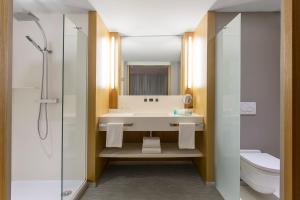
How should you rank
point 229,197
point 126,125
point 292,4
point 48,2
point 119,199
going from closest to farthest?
point 292,4 < point 229,197 < point 119,199 < point 48,2 < point 126,125

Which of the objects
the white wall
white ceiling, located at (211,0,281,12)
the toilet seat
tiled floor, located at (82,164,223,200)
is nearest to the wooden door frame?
the toilet seat

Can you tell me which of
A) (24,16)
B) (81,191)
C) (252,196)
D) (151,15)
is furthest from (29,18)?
(252,196)

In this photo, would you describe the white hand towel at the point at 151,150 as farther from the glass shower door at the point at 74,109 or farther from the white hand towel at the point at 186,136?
the glass shower door at the point at 74,109

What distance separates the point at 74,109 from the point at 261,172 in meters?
1.94

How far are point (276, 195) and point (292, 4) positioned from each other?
2183 mm

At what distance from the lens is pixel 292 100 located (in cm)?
73

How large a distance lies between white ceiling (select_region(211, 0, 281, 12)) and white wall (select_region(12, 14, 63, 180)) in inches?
74.2

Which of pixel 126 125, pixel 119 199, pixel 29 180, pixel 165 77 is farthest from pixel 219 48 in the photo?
pixel 29 180

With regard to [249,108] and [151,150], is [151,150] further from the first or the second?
[249,108]

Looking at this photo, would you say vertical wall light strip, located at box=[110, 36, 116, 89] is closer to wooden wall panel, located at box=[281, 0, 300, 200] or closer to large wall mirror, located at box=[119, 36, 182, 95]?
large wall mirror, located at box=[119, 36, 182, 95]

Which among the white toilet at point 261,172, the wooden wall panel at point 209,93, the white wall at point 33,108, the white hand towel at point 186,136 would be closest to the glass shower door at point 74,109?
the white wall at point 33,108

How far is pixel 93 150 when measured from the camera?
2430 mm

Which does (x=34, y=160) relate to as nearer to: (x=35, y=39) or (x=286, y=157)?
(x=35, y=39)

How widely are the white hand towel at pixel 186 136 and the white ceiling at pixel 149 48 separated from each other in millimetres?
1213
